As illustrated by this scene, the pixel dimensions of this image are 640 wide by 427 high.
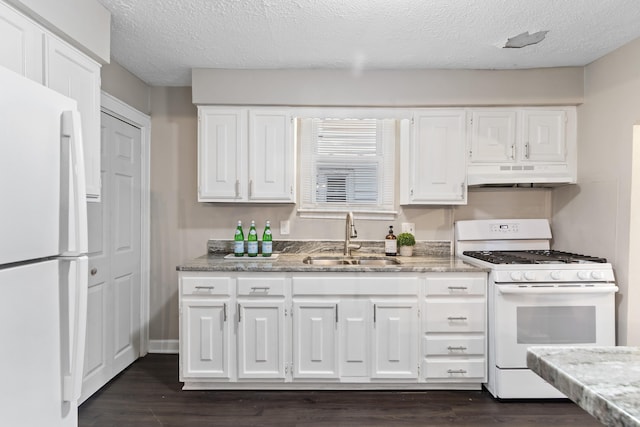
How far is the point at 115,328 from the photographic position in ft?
9.59

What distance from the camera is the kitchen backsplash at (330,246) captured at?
10.8 feet

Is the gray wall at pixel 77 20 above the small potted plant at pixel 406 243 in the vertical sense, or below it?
above

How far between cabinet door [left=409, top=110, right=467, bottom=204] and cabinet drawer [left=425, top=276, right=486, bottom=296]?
69cm

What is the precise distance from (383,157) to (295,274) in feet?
4.38

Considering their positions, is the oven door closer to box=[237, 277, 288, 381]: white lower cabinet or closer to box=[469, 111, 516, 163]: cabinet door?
box=[469, 111, 516, 163]: cabinet door

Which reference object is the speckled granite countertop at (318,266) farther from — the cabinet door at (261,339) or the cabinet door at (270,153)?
the cabinet door at (270,153)

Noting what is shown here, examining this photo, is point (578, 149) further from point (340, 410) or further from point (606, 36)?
point (340, 410)

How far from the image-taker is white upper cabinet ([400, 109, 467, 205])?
9.90 feet

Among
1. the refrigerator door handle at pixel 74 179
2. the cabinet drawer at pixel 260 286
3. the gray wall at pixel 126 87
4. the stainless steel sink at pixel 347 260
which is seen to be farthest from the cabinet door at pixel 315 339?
the gray wall at pixel 126 87

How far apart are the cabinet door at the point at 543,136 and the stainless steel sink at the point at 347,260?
1359 mm

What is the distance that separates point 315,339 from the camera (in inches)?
104

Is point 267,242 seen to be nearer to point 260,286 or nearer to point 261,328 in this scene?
point 260,286

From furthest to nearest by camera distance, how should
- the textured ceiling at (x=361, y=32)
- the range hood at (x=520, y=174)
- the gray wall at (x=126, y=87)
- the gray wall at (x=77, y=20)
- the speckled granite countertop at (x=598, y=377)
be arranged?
the range hood at (x=520, y=174)
the gray wall at (x=126, y=87)
the textured ceiling at (x=361, y=32)
the gray wall at (x=77, y=20)
the speckled granite countertop at (x=598, y=377)

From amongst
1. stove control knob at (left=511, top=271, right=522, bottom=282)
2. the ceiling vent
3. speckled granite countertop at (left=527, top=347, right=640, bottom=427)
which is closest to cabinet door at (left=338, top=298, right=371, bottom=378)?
stove control knob at (left=511, top=271, right=522, bottom=282)
